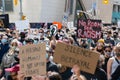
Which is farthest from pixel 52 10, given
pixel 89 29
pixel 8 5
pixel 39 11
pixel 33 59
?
pixel 33 59

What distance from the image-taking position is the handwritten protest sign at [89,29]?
36.1ft

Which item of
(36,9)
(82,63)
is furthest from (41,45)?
(36,9)

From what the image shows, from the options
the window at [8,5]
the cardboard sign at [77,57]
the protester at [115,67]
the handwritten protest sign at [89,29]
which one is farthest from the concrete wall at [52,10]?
the cardboard sign at [77,57]

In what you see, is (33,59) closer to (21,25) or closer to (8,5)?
(21,25)

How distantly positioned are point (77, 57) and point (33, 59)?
66 cm

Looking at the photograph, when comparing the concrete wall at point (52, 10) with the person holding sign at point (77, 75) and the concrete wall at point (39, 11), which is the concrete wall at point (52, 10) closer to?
the concrete wall at point (39, 11)

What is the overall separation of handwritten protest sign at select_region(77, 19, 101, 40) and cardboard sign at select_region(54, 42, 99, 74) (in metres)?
5.15

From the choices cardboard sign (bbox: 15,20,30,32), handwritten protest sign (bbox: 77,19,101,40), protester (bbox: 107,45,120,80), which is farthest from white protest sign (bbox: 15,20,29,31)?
protester (bbox: 107,45,120,80)

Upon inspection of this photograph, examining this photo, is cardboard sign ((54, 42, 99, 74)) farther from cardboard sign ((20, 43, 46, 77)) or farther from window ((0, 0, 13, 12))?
window ((0, 0, 13, 12))

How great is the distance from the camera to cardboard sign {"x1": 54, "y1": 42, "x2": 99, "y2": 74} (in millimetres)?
5680

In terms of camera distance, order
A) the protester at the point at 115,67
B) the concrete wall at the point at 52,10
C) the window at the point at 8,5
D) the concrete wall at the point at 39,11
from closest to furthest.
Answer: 1. the protester at the point at 115,67
2. the concrete wall at the point at 39,11
3. the concrete wall at the point at 52,10
4. the window at the point at 8,5

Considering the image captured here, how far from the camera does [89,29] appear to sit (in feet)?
36.9

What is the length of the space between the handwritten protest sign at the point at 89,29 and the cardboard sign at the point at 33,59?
5.30m

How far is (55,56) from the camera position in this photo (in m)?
5.90
